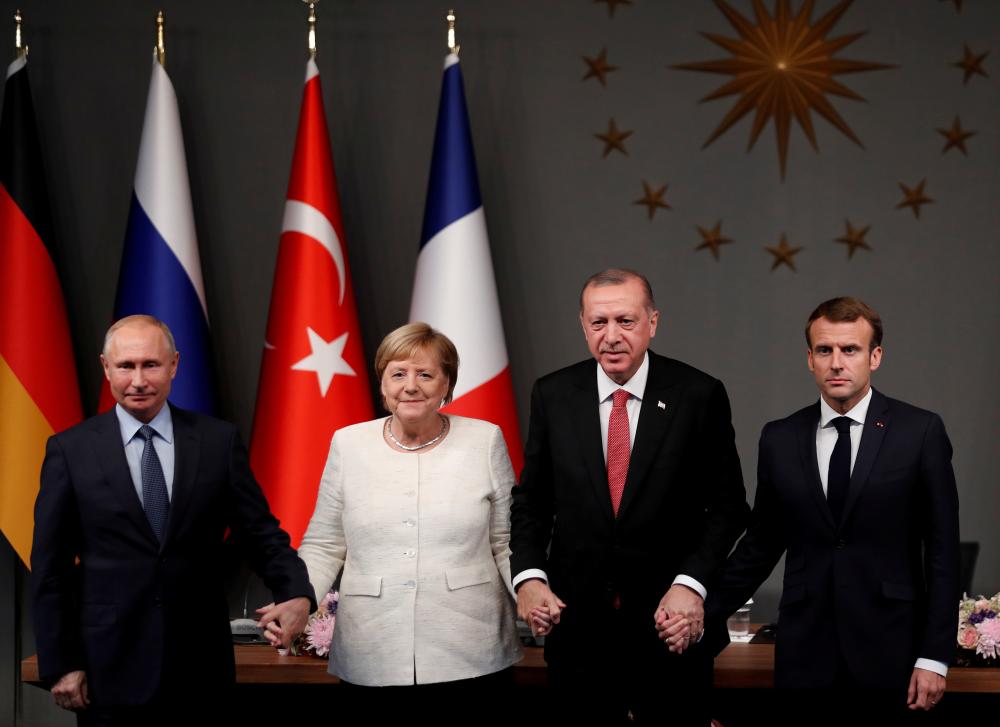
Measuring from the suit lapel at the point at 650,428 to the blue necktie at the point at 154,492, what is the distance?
1046mm

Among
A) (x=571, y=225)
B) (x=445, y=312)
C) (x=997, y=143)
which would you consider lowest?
(x=445, y=312)

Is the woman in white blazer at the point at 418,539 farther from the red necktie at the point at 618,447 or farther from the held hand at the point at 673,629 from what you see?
the held hand at the point at 673,629

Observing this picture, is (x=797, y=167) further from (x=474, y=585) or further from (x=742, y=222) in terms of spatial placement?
(x=474, y=585)

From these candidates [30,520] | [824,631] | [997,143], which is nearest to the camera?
[824,631]

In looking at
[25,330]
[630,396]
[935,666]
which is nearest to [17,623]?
[25,330]

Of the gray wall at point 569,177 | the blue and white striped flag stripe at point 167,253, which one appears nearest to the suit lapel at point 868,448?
the gray wall at point 569,177

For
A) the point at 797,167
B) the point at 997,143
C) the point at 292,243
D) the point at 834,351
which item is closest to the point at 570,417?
the point at 834,351

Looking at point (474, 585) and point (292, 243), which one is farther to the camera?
point (292, 243)

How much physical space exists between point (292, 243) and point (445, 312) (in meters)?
0.60

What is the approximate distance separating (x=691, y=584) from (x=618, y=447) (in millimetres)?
358

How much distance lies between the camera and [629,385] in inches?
108

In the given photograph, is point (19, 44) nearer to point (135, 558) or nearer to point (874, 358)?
point (135, 558)

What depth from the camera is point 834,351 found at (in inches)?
109

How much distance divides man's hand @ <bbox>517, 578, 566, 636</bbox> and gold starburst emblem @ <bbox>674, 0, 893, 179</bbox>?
232cm
